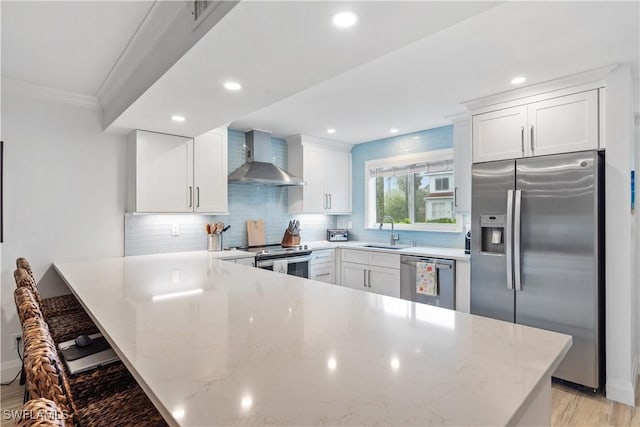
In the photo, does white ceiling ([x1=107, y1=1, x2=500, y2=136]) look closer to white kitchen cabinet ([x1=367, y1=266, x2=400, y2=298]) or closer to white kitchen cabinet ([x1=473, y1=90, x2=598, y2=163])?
white kitchen cabinet ([x1=473, y1=90, x2=598, y2=163])

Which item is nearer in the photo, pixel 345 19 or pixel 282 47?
pixel 345 19

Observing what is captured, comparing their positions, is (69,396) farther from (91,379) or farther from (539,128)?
(539,128)

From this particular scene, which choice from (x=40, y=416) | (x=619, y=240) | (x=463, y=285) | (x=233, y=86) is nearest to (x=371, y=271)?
(x=463, y=285)

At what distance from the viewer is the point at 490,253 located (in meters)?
→ 2.95

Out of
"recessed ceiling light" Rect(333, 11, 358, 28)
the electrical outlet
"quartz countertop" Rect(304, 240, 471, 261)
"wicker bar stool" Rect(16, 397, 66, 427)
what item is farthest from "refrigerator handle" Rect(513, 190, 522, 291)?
the electrical outlet

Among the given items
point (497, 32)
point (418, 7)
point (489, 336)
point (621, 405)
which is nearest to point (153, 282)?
point (489, 336)

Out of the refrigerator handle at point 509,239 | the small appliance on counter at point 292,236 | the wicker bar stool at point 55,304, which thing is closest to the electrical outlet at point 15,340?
the wicker bar stool at point 55,304

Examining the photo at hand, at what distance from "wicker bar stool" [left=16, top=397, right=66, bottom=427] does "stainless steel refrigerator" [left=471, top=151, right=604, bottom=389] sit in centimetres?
298

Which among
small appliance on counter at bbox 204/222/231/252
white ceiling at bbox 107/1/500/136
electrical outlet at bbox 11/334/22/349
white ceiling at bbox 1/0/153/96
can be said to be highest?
white ceiling at bbox 1/0/153/96

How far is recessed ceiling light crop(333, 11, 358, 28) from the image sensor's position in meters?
1.34

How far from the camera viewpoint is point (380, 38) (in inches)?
60.1

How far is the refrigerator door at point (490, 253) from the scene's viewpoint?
9.27 ft

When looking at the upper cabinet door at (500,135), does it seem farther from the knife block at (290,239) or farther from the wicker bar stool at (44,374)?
the wicker bar stool at (44,374)

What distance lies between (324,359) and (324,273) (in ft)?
11.7
